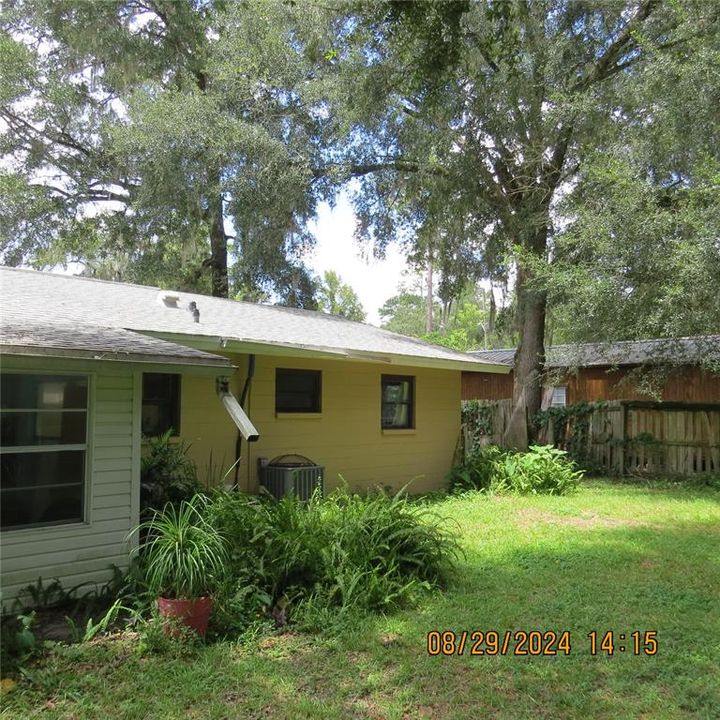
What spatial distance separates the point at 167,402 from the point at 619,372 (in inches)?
571

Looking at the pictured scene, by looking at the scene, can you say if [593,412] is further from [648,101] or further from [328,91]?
→ [328,91]

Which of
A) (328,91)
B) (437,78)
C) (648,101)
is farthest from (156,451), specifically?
(328,91)

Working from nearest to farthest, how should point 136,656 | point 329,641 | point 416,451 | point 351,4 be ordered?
point 136,656, point 329,641, point 351,4, point 416,451

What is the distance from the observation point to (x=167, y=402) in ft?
25.9

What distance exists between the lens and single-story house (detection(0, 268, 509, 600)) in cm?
464

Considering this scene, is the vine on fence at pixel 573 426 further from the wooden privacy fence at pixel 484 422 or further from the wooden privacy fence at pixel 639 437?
the wooden privacy fence at pixel 484 422

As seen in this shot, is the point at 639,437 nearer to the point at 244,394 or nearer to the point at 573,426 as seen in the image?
the point at 573,426

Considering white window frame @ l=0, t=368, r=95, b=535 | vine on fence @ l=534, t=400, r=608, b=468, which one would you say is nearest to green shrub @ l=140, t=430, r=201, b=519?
white window frame @ l=0, t=368, r=95, b=535

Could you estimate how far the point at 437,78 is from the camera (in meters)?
5.76

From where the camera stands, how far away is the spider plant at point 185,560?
14.0 feet

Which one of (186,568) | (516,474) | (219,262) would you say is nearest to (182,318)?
(186,568)

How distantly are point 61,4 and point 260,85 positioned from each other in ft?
16.9
